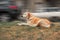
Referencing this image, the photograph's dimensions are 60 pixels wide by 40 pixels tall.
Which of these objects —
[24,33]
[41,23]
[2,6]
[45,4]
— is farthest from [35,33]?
[45,4]

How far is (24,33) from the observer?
9.96 metres

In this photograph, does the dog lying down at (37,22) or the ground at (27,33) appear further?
the dog lying down at (37,22)

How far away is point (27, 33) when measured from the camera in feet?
32.7

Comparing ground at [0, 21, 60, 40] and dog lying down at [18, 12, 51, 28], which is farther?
dog lying down at [18, 12, 51, 28]

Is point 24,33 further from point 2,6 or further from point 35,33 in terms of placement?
point 2,6

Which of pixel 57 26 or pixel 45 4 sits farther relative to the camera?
pixel 45 4

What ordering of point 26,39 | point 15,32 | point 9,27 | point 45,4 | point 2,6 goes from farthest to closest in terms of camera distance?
point 45,4 < point 2,6 < point 9,27 < point 15,32 < point 26,39

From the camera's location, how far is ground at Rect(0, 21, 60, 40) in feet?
31.3

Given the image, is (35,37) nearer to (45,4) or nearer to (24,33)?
(24,33)

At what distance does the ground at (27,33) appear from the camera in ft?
31.3

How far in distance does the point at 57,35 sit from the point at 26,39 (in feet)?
3.76

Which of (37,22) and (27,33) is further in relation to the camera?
(37,22)

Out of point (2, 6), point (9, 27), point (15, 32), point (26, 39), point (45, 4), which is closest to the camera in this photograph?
point (26, 39)

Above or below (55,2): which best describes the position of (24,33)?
above
